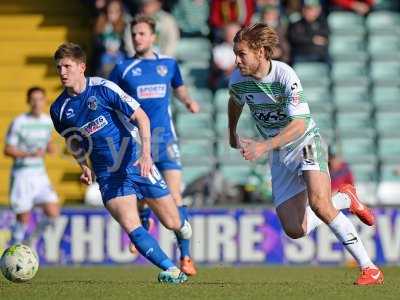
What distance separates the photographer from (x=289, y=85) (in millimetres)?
9289

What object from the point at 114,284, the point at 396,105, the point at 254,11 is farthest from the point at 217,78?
the point at 114,284

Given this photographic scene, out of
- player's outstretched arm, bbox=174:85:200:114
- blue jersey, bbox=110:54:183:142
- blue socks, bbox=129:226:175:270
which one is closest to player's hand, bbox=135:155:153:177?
blue socks, bbox=129:226:175:270

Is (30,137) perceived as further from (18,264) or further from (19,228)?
(18,264)

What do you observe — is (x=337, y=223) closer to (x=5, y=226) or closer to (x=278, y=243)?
(x=278, y=243)

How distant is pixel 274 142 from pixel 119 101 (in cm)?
167

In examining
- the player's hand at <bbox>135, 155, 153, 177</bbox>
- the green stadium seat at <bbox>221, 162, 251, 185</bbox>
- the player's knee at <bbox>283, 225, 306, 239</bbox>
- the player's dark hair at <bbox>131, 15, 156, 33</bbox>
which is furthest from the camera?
the green stadium seat at <bbox>221, 162, 251, 185</bbox>

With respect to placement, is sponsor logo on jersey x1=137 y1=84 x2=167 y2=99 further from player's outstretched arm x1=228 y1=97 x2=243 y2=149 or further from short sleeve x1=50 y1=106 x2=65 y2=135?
player's outstretched arm x1=228 y1=97 x2=243 y2=149

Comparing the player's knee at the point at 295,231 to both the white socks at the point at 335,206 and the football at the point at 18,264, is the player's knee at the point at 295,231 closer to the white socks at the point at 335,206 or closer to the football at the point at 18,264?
the white socks at the point at 335,206

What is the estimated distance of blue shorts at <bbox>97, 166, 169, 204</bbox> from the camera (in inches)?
396

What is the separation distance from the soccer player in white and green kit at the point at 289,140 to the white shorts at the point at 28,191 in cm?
581

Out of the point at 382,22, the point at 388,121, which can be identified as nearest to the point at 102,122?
the point at 388,121

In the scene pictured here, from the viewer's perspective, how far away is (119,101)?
9.95m

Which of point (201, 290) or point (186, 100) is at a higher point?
point (186, 100)

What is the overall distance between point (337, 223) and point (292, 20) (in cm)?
939
